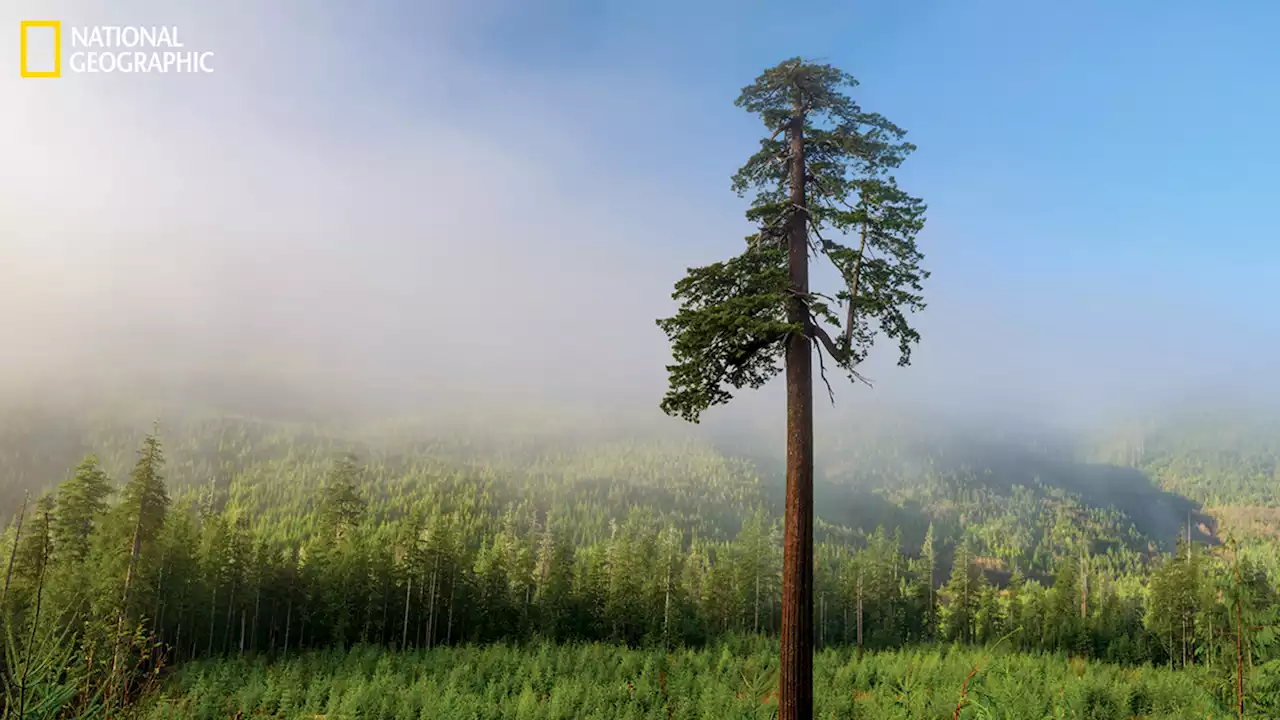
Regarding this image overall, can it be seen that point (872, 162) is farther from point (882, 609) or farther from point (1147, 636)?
point (1147, 636)

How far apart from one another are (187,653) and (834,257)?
6484 cm

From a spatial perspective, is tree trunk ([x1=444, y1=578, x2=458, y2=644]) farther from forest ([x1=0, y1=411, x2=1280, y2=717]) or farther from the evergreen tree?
the evergreen tree

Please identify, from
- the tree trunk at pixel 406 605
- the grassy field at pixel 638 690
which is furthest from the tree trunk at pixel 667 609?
the tree trunk at pixel 406 605

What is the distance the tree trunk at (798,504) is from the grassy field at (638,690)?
981mm

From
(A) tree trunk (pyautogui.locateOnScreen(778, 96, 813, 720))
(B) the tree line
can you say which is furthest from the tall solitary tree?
(B) the tree line

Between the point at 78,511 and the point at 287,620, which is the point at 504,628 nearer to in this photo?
the point at 287,620

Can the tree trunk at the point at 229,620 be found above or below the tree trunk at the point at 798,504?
below

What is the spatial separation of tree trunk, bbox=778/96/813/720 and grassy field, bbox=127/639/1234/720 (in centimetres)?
98

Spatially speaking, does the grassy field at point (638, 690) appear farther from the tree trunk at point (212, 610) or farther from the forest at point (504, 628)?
the tree trunk at point (212, 610)

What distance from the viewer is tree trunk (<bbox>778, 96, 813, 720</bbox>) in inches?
414

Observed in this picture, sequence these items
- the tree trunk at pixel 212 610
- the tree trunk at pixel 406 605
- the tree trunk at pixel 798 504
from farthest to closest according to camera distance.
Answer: the tree trunk at pixel 406 605 < the tree trunk at pixel 212 610 < the tree trunk at pixel 798 504

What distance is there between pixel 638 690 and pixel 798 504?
19.5 meters

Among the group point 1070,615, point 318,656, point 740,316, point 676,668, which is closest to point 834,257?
point 740,316

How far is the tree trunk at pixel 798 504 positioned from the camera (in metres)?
10.5
